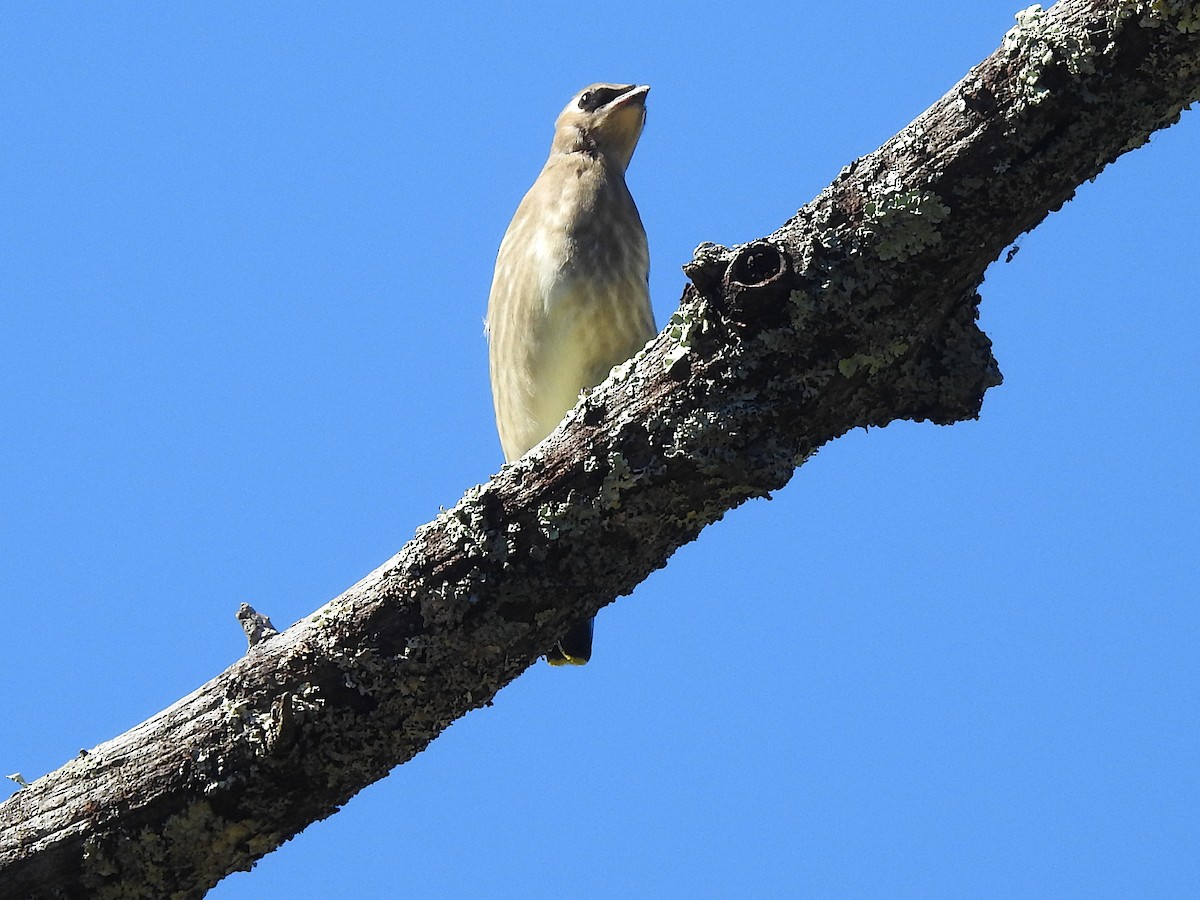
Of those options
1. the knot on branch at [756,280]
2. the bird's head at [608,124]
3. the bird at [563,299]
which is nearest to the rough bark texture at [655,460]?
the knot on branch at [756,280]

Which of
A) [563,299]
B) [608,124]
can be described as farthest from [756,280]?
[608,124]

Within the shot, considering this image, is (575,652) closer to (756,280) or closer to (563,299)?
(563,299)

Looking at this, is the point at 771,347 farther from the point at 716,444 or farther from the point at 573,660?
the point at 573,660

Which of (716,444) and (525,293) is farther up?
(525,293)

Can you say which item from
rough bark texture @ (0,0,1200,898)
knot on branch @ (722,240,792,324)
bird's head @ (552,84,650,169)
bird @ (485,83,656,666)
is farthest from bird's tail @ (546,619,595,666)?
bird's head @ (552,84,650,169)

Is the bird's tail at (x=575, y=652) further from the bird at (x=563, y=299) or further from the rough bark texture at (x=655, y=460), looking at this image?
the rough bark texture at (x=655, y=460)

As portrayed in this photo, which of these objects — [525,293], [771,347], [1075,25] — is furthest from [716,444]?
[525,293]
